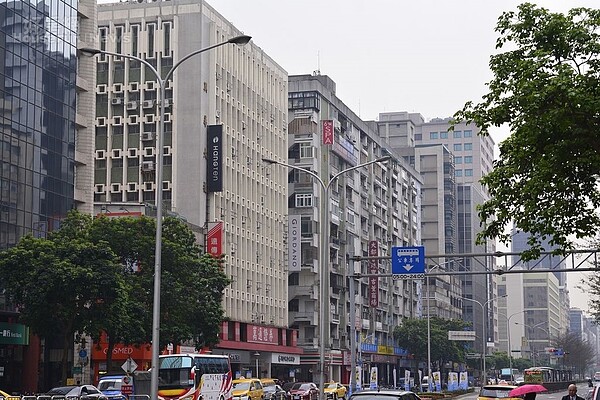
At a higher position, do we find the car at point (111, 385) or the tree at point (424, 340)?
the tree at point (424, 340)

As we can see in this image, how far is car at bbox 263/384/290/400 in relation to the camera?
2250 inches

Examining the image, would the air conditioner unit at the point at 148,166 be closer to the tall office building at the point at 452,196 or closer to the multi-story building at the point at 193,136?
the multi-story building at the point at 193,136

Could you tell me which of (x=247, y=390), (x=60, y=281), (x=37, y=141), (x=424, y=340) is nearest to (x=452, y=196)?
(x=424, y=340)

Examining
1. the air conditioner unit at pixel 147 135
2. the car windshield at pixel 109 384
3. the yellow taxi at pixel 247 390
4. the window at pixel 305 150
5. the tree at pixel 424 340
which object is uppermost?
the window at pixel 305 150

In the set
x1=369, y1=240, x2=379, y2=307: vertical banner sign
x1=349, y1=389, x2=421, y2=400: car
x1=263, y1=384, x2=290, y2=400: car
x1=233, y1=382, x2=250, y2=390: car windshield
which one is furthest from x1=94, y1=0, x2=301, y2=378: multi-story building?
x1=349, y1=389, x2=421, y2=400: car

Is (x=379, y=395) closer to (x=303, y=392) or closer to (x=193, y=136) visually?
(x=303, y=392)

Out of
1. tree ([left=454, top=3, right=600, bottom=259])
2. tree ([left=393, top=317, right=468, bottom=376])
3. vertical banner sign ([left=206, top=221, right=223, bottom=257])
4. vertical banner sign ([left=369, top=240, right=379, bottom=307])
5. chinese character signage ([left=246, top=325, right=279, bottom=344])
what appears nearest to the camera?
tree ([left=454, top=3, right=600, bottom=259])

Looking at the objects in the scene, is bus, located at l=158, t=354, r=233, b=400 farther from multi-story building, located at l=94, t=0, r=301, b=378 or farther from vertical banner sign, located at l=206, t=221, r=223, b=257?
multi-story building, located at l=94, t=0, r=301, b=378

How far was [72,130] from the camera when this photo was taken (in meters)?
61.9

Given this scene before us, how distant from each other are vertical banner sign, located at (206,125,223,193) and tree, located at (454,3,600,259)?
5035 cm

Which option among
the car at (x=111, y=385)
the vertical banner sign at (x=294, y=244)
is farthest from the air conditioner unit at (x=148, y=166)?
the car at (x=111, y=385)

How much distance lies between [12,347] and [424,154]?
112m

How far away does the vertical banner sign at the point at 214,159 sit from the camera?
7312 centimetres

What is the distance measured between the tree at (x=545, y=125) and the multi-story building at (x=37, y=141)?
36596 millimetres
